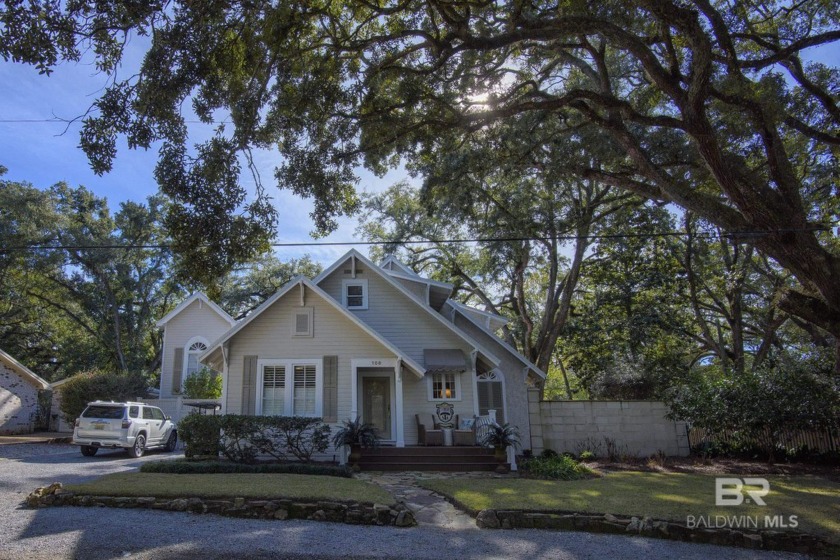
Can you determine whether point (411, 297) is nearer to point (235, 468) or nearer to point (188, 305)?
point (235, 468)

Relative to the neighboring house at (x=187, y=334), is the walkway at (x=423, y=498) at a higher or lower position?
lower

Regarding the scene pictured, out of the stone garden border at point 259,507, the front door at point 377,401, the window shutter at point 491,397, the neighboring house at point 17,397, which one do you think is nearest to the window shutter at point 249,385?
the front door at point 377,401

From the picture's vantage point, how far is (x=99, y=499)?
325 inches

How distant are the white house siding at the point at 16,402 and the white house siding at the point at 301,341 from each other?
53.8ft

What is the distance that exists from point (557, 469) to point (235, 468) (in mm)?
7324

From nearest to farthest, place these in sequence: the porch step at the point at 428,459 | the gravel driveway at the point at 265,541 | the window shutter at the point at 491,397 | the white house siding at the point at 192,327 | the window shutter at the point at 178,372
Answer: the gravel driveway at the point at 265,541 → the porch step at the point at 428,459 → the window shutter at the point at 491,397 → the window shutter at the point at 178,372 → the white house siding at the point at 192,327

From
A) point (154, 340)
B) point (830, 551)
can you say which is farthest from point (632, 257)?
point (154, 340)

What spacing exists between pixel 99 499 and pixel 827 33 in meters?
16.3

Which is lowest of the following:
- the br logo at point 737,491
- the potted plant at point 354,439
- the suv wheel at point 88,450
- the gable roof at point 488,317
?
the br logo at point 737,491

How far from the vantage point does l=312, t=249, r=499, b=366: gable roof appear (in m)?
16.0

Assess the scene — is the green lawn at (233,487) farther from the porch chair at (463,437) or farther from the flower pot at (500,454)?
the porch chair at (463,437)

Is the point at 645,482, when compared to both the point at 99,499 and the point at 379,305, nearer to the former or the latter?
the point at 379,305

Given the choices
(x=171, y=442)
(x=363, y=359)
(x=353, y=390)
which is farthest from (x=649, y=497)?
(x=171, y=442)

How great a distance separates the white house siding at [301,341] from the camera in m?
14.7
